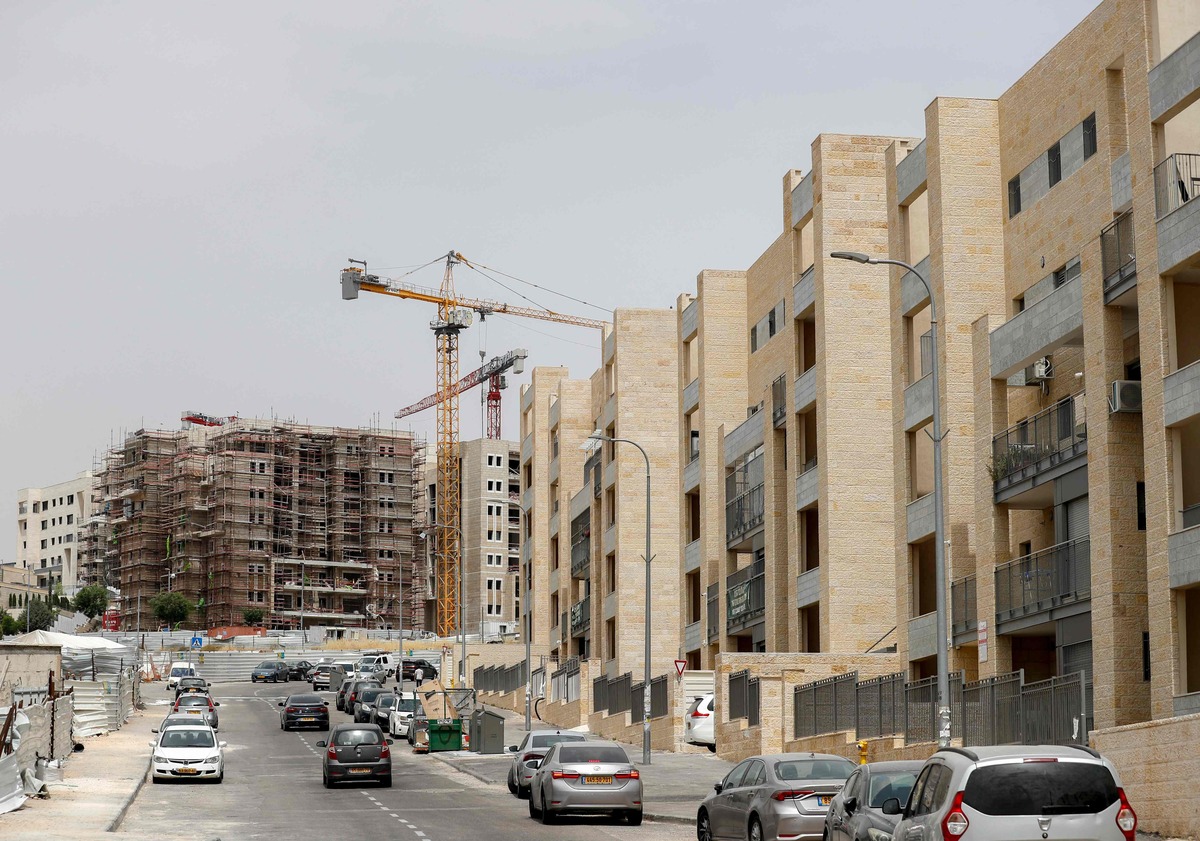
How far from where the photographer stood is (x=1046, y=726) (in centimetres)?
2792

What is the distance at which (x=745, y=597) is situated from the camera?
53.5 metres

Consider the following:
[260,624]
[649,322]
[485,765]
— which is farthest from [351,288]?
[485,765]

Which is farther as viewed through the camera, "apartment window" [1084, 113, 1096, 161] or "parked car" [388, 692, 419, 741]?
"parked car" [388, 692, 419, 741]

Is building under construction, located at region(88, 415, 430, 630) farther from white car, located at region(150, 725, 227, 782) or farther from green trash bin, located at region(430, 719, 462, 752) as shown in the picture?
white car, located at region(150, 725, 227, 782)

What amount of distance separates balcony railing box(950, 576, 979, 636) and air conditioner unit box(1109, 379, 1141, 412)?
8.55 m

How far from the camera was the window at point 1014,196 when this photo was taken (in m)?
38.6

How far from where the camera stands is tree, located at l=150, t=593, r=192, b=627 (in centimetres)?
15612

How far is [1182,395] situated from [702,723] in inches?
873

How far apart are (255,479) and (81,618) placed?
21471mm

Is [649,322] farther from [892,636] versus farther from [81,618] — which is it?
[81,618]

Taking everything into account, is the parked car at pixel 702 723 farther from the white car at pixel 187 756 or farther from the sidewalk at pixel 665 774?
the white car at pixel 187 756

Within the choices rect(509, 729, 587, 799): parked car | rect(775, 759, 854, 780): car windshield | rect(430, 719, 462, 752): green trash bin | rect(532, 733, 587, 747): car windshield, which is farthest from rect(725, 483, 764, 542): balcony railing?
rect(775, 759, 854, 780): car windshield

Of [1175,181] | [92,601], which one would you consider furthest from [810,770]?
[92,601]

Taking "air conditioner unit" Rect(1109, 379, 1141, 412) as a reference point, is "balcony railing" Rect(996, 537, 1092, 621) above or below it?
below
